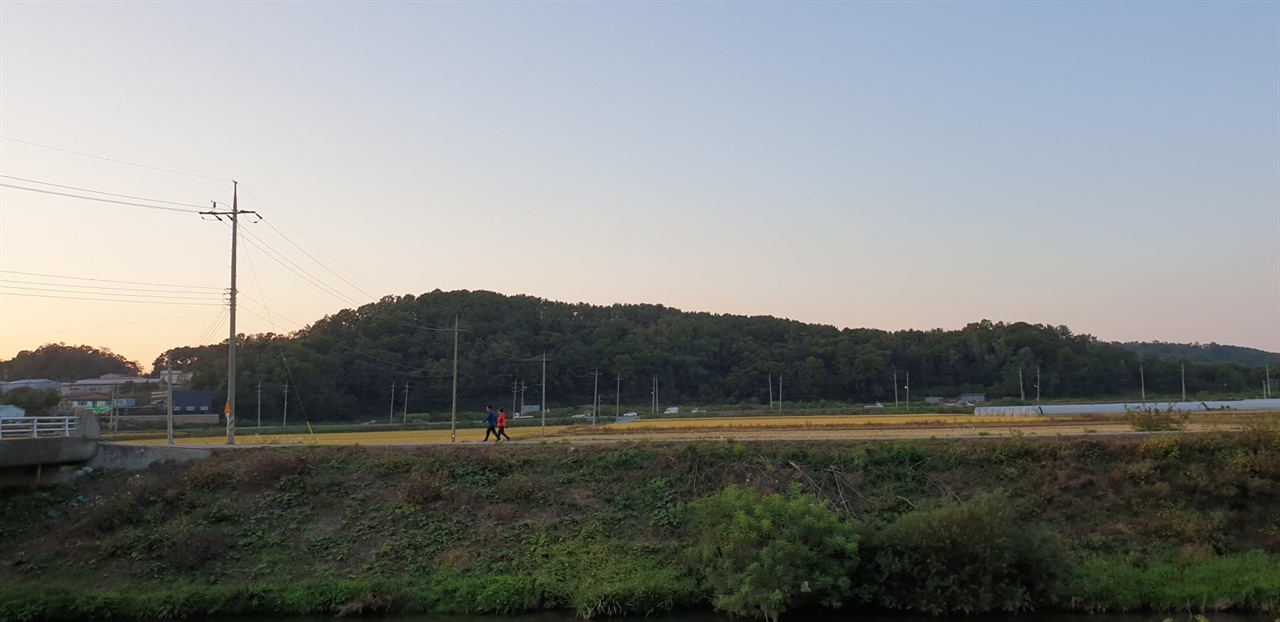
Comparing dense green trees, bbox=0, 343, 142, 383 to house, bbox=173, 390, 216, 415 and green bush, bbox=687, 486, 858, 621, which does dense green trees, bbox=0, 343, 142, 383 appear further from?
green bush, bbox=687, 486, 858, 621

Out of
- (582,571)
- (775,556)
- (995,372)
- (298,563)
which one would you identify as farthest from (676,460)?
(995,372)

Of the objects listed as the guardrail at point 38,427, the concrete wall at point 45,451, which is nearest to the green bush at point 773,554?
the concrete wall at point 45,451

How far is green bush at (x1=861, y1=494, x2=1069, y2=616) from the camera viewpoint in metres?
20.7

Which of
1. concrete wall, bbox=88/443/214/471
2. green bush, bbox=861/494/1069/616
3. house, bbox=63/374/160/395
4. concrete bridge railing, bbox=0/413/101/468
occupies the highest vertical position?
house, bbox=63/374/160/395

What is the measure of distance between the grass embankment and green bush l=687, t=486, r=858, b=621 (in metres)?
0.06

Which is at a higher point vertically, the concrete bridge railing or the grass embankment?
the concrete bridge railing

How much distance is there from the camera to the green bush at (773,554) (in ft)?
66.4

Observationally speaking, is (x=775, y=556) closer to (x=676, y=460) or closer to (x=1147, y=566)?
(x=676, y=460)

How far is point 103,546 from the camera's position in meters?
25.3

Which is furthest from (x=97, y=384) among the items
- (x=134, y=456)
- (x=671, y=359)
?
(x=134, y=456)

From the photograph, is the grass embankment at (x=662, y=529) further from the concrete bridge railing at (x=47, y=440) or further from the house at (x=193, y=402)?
the house at (x=193, y=402)

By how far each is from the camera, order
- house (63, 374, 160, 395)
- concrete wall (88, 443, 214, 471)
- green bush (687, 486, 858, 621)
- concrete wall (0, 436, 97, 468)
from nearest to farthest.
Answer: green bush (687, 486, 858, 621)
concrete wall (0, 436, 97, 468)
concrete wall (88, 443, 214, 471)
house (63, 374, 160, 395)

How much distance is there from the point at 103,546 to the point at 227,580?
→ 15.1 ft

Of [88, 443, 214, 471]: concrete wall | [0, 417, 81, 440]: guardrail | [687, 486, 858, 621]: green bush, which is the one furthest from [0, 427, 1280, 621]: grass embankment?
[0, 417, 81, 440]: guardrail
